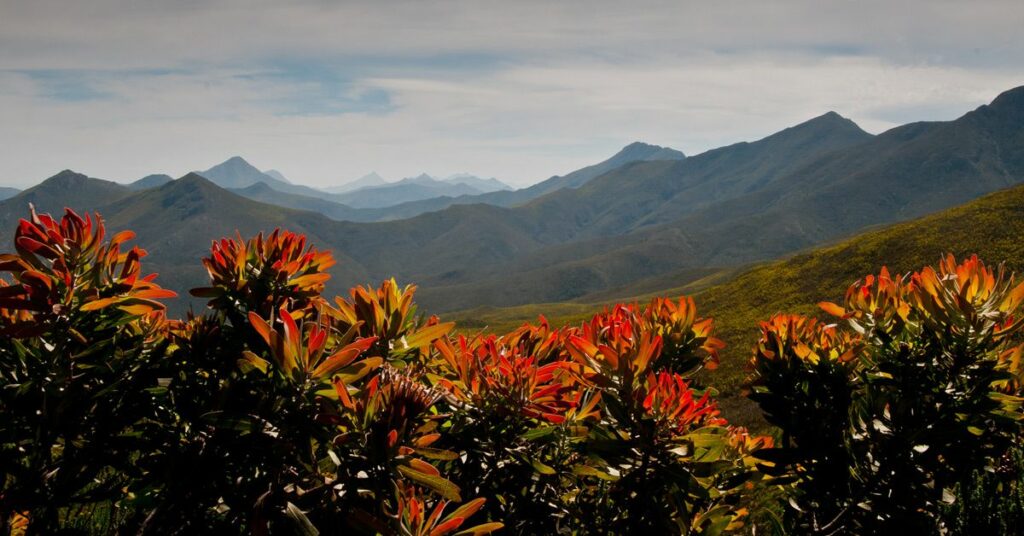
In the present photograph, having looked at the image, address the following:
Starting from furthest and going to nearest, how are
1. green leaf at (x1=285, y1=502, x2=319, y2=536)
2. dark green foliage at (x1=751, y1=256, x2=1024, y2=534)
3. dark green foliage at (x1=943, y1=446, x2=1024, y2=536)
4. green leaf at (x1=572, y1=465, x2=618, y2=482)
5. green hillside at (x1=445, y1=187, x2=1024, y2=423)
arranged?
green hillside at (x1=445, y1=187, x2=1024, y2=423)
dark green foliage at (x1=943, y1=446, x2=1024, y2=536)
dark green foliage at (x1=751, y1=256, x2=1024, y2=534)
green leaf at (x1=572, y1=465, x2=618, y2=482)
green leaf at (x1=285, y1=502, x2=319, y2=536)

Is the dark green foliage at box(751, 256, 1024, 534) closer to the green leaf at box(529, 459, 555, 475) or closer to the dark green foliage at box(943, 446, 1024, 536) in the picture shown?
the dark green foliage at box(943, 446, 1024, 536)

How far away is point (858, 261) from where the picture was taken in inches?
1698

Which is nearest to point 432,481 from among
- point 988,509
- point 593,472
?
point 593,472

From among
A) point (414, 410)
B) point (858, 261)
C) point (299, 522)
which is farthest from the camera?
point (858, 261)

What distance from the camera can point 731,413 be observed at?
19.7 m

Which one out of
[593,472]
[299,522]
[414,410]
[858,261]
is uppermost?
[414,410]

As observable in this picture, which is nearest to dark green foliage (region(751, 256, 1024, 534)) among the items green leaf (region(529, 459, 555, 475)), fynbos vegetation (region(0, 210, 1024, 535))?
fynbos vegetation (region(0, 210, 1024, 535))

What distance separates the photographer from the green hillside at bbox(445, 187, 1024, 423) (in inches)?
1373

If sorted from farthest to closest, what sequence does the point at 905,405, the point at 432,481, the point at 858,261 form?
1. the point at 858,261
2. the point at 905,405
3. the point at 432,481

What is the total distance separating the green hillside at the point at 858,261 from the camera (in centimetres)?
3488

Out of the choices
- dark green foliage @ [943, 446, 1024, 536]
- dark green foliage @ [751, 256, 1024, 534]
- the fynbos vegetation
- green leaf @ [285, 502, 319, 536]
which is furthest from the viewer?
dark green foliage @ [943, 446, 1024, 536]

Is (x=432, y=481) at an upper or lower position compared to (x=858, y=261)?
upper

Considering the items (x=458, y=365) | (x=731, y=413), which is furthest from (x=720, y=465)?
(x=731, y=413)

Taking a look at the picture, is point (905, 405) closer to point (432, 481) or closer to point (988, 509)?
point (988, 509)
